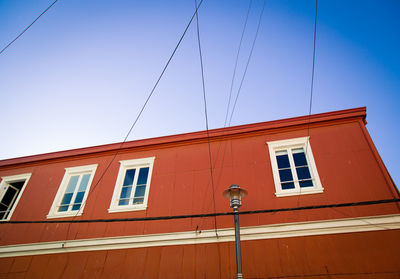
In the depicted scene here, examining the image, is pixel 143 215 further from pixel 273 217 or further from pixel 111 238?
pixel 273 217

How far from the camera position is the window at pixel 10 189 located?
10227mm

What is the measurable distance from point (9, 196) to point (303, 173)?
41.3 ft

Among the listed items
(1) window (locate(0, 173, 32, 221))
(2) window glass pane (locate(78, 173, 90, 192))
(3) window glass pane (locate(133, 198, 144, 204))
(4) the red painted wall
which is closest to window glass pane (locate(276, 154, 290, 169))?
(4) the red painted wall

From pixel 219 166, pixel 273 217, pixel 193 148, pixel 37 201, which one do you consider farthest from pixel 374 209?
pixel 37 201

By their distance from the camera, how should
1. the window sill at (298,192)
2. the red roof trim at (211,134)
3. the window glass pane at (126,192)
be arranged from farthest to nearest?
the window glass pane at (126,192)
the red roof trim at (211,134)
the window sill at (298,192)

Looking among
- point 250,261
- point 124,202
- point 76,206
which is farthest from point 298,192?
point 76,206

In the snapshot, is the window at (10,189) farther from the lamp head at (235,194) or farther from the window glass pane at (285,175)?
the window glass pane at (285,175)

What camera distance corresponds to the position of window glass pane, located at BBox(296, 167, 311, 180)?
25.1 feet

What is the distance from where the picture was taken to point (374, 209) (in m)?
6.47

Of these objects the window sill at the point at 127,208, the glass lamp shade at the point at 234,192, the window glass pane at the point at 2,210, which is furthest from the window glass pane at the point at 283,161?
the window glass pane at the point at 2,210

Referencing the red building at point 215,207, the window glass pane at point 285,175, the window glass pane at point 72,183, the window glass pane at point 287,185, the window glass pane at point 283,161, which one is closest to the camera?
the red building at point 215,207

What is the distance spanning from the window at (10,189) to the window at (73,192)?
2064 millimetres

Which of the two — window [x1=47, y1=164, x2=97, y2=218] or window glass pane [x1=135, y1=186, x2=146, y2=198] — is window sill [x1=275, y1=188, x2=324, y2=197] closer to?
window glass pane [x1=135, y1=186, x2=146, y2=198]

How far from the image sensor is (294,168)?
778 centimetres
